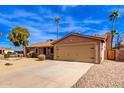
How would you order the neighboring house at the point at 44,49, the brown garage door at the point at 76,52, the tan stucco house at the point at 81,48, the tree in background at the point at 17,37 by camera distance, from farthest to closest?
the tree in background at the point at 17,37, the neighboring house at the point at 44,49, the brown garage door at the point at 76,52, the tan stucco house at the point at 81,48

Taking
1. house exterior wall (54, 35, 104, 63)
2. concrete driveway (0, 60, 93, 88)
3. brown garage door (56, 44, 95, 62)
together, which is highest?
house exterior wall (54, 35, 104, 63)

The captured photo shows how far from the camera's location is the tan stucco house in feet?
51.3

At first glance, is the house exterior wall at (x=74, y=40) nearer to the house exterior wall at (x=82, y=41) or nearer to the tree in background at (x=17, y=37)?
the house exterior wall at (x=82, y=41)

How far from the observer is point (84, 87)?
239 inches

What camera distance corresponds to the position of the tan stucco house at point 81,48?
15641 mm

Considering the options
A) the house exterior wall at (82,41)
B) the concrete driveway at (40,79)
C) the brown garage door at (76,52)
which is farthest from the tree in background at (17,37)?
the concrete driveway at (40,79)

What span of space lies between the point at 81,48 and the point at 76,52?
3.05ft

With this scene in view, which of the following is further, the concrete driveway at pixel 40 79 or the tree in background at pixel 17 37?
the tree in background at pixel 17 37

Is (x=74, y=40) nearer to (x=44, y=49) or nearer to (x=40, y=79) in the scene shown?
(x=44, y=49)

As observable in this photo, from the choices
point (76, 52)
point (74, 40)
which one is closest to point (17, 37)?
point (74, 40)

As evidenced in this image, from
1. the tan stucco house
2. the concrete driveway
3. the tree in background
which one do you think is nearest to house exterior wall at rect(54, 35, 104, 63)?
the tan stucco house

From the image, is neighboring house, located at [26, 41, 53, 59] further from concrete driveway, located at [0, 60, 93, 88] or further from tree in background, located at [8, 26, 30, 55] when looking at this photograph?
concrete driveway, located at [0, 60, 93, 88]

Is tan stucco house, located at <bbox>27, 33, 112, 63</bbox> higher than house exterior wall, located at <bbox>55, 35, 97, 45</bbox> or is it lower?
lower
